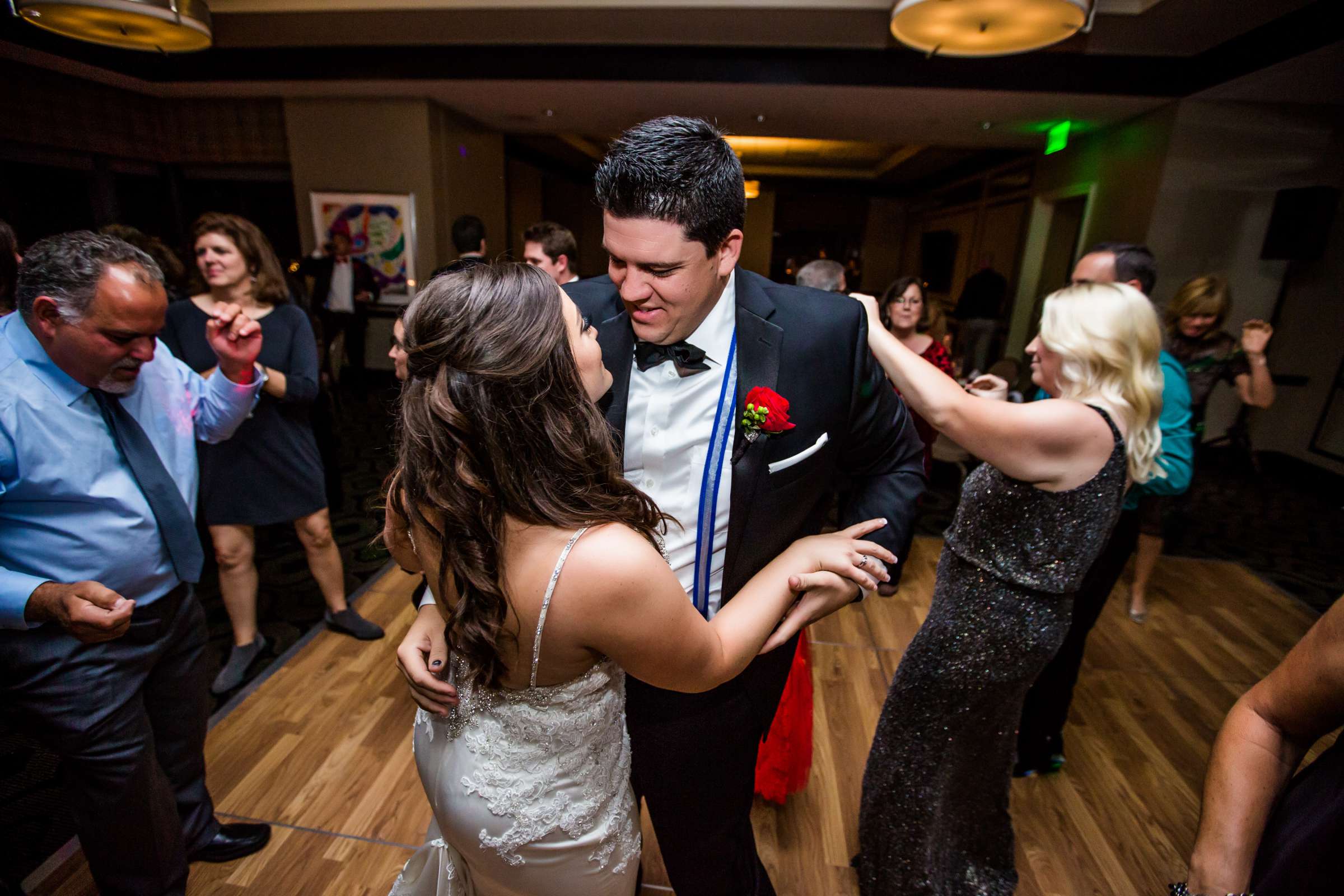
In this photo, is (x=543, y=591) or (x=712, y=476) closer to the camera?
(x=543, y=591)

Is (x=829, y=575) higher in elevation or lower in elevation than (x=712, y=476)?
lower

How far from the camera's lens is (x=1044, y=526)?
4.84 ft

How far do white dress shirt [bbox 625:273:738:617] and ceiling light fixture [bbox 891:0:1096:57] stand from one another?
8.62 feet

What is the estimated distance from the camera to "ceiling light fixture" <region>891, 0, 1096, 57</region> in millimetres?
2877

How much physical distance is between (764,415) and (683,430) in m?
0.20

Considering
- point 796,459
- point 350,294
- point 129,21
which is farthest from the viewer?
point 350,294

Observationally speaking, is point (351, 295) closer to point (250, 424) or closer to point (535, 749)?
point (250, 424)

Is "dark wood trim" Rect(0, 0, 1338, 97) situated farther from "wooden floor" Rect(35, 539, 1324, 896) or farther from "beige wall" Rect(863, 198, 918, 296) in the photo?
"beige wall" Rect(863, 198, 918, 296)

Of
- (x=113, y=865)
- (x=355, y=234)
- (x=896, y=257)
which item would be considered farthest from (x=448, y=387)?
(x=896, y=257)

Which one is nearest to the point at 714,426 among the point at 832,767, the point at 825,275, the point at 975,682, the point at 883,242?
the point at 975,682

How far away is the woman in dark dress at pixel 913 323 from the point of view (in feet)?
11.4

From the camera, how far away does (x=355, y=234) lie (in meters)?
7.32

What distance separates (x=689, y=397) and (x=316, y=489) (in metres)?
2.02

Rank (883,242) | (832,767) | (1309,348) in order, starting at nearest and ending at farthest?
1. (832,767)
2. (1309,348)
3. (883,242)
